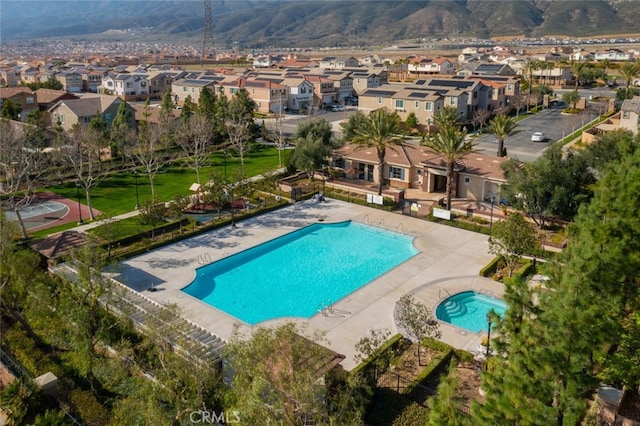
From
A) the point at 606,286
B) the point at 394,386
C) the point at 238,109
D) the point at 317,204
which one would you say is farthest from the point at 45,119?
the point at 606,286

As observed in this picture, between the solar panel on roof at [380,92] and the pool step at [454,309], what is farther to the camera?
the solar panel on roof at [380,92]

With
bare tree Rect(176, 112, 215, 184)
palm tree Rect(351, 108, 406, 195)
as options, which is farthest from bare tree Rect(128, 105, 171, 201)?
palm tree Rect(351, 108, 406, 195)

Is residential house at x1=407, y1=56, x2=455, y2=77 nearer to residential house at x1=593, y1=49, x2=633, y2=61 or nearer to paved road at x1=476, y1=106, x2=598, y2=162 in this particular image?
paved road at x1=476, y1=106, x2=598, y2=162

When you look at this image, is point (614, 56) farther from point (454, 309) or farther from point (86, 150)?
point (86, 150)

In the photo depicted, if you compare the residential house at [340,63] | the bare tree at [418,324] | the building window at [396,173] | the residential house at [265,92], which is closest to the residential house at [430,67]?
the residential house at [340,63]

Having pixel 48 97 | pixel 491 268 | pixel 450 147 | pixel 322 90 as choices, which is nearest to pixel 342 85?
pixel 322 90

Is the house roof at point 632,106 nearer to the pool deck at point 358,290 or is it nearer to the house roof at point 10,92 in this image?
the pool deck at point 358,290
